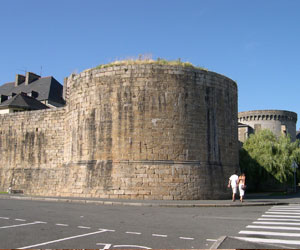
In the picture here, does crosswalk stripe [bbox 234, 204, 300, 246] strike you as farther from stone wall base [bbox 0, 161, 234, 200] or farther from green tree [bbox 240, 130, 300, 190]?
green tree [bbox 240, 130, 300, 190]

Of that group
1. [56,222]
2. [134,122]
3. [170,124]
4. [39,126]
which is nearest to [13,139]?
[39,126]

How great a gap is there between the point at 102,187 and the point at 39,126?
8018 millimetres

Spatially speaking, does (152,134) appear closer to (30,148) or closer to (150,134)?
(150,134)

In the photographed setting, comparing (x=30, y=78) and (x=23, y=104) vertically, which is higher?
(x=30, y=78)

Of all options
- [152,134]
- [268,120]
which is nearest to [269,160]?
[152,134]

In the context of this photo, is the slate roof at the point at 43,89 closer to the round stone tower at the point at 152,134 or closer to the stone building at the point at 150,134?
the stone building at the point at 150,134

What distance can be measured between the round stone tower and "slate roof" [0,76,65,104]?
1014 inches

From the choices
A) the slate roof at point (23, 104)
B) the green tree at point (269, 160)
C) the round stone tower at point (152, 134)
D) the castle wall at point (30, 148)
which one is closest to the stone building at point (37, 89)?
the slate roof at point (23, 104)

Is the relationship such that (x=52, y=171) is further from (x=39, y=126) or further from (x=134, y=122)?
(x=134, y=122)

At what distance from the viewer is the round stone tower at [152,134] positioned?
16891mm

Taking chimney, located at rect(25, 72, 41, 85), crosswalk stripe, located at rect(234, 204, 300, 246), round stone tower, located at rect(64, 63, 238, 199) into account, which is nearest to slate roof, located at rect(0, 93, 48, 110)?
chimney, located at rect(25, 72, 41, 85)

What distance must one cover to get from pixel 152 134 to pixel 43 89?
99.4 feet

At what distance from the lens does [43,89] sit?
144 feet

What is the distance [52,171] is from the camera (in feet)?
70.2
